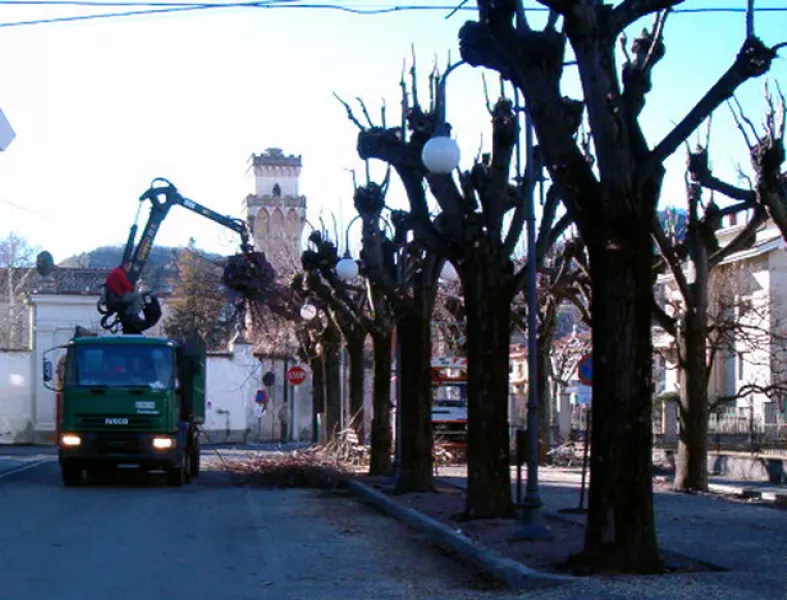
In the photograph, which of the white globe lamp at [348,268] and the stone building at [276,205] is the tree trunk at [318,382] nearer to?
the stone building at [276,205]

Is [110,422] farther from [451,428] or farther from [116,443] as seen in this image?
[451,428]

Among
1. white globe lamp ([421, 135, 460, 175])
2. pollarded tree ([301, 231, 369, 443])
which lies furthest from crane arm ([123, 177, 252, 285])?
white globe lamp ([421, 135, 460, 175])

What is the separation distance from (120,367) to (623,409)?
52.1 ft

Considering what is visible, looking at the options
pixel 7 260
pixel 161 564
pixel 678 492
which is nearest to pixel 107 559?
pixel 161 564

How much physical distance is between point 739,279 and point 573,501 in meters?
24.3

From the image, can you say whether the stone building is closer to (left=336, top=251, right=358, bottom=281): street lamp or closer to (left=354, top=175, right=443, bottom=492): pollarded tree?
(left=336, top=251, right=358, bottom=281): street lamp

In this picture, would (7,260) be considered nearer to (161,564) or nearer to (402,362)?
(402,362)

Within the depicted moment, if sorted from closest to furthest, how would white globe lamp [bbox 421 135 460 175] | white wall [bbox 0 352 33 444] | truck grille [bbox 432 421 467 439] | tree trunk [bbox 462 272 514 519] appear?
white globe lamp [bbox 421 135 460 175] < tree trunk [bbox 462 272 514 519] < truck grille [bbox 432 421 467 439] < white wall [bbox 0 352 33 444]

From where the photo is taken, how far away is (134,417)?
960 inches

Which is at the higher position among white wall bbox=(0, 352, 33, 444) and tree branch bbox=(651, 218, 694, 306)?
tree branch bbox=(651, 218, 694, 306)

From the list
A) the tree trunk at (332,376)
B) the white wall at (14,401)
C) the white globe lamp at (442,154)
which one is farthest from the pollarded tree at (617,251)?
the white wall at (14,401)

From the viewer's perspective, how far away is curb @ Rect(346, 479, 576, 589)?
10836 millimetres

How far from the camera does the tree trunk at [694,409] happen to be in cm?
2244

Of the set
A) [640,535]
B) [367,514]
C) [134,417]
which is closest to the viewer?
[640,535]
